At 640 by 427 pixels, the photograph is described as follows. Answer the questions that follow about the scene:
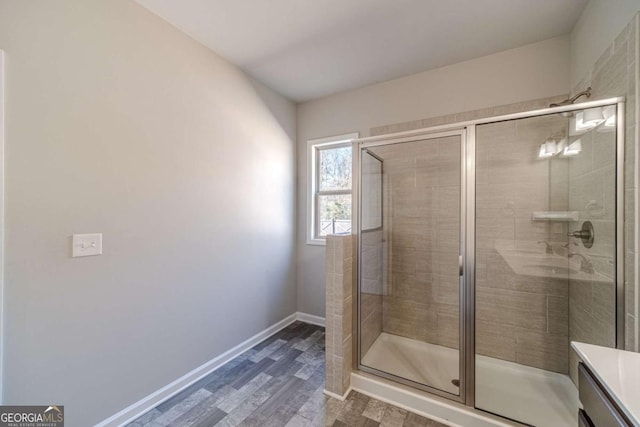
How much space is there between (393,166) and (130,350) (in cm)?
248

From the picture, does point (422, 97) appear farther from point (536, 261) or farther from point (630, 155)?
point (536, 261)

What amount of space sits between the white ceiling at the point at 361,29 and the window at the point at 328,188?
0.89 metres

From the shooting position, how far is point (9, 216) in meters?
1.23

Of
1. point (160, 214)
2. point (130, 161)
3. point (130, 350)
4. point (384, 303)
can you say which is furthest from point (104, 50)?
point (384, 303)

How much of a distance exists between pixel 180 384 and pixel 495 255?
2.74m

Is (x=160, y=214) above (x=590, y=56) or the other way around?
the other way around

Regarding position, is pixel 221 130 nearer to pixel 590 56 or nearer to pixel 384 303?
pixel 384 303

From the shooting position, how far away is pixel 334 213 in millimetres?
3172

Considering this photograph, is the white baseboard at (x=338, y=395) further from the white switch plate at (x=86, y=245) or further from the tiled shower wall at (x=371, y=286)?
the white switch plate at (x=86, y=245)

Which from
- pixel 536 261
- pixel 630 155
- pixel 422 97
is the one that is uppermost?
pixel 422 97

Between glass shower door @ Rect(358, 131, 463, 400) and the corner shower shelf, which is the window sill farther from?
the corner shower shelf

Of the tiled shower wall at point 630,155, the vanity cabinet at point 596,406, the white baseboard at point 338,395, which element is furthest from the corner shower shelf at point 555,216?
the white baseboard at point 338,395

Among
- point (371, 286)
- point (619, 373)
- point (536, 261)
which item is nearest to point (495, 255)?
point (536, 261)

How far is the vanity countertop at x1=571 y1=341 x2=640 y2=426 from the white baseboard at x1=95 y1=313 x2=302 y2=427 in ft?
7.81
